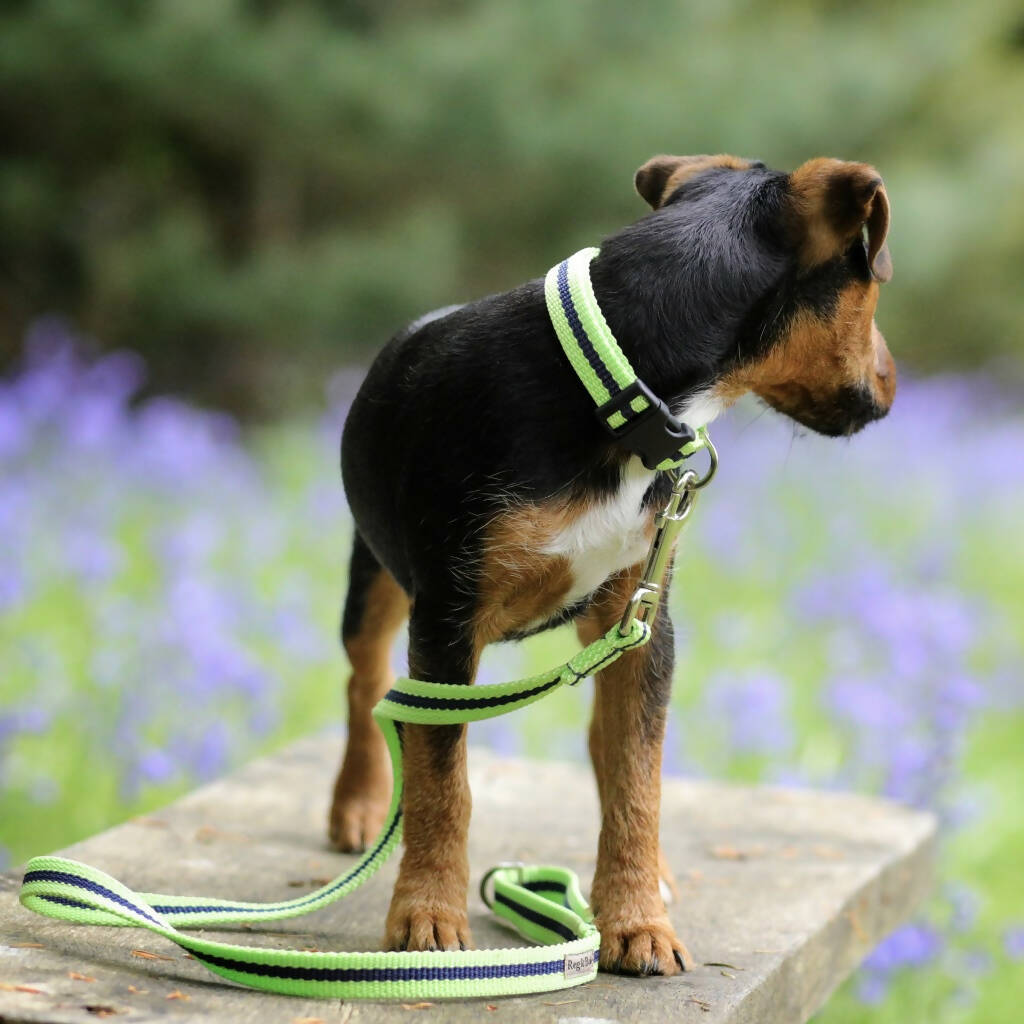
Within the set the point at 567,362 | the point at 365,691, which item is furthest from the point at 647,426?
the point at 365,691

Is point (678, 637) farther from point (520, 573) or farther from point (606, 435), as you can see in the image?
point (606, 435)

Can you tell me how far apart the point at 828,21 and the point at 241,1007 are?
1166cm

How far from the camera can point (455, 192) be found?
975cm

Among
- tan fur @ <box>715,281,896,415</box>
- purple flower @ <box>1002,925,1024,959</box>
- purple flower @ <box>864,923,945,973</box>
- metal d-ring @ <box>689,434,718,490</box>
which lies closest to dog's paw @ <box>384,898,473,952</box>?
metal d-ring @ <box>689,434,718,490</box>

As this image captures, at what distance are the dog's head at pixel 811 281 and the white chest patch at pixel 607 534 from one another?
241 millimetres

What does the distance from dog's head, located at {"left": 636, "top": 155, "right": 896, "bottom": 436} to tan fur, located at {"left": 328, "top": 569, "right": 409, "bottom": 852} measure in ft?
3.56

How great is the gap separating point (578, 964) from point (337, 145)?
7.30 meters

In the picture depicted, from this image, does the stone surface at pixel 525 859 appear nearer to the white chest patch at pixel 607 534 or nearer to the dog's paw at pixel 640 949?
the dog's paw at pixel 640 949

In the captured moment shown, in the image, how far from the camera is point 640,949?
269 cm

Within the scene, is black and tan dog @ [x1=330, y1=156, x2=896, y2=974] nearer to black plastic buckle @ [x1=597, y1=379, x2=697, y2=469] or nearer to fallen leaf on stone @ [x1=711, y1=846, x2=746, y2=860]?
black plastic buckle @ [x1=597, y1=379, x2=697, y2=469]

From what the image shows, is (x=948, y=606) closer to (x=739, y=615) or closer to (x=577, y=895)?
(x=739, y=615)

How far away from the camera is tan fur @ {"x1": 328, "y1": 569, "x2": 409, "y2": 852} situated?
3322 millimetres

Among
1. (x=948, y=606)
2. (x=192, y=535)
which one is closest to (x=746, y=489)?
(x=948, y=606)

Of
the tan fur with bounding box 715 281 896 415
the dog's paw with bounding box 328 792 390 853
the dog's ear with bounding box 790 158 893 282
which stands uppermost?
the dog's ear with bounding box 790 158 893 282
